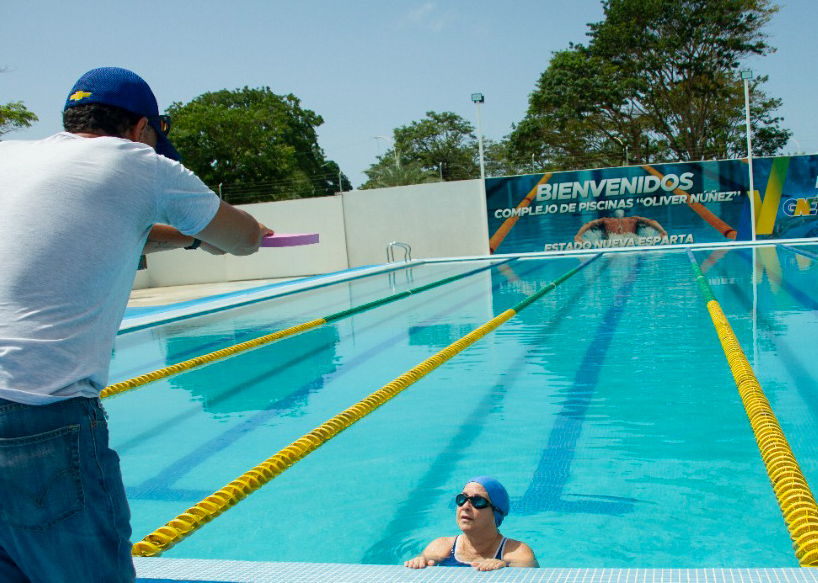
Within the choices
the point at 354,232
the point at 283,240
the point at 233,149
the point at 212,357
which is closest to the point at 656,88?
the point at 354,232

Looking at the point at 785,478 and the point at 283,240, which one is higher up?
the point at 283,240

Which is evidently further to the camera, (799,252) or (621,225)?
(621,225)

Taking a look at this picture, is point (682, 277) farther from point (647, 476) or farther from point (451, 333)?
point (647, 476)

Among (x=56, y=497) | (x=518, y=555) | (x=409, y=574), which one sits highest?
(x=56, y=497)

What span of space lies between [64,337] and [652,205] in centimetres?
1940

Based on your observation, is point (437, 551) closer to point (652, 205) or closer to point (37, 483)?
point (37, 483)

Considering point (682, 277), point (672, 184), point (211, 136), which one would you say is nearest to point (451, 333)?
point (682, 277)

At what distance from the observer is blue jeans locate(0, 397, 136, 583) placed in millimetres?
1147

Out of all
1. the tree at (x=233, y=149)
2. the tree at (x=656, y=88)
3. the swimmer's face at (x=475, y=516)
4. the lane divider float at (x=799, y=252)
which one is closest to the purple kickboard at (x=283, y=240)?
the swimmer's face at (x=475, y=516)

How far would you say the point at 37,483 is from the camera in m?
1.14

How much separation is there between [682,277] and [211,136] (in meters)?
28.2

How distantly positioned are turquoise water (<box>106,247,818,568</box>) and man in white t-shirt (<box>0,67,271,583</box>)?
1.91m

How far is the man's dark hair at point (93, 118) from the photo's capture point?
1.36 metres

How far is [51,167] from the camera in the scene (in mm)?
1219
